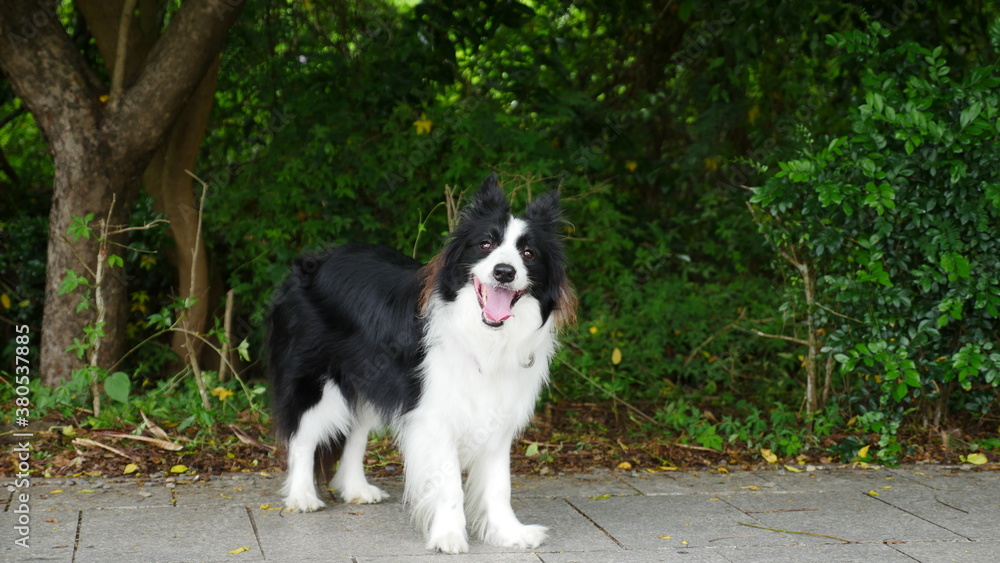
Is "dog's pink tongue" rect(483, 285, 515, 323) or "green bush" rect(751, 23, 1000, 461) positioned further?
"green bush" rect(751, 23, 1000, 461)

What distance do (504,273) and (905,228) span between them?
293cm

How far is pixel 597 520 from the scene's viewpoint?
4449mm

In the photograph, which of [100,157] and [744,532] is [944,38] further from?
[100,157]

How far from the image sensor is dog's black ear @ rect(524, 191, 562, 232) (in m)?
4.22

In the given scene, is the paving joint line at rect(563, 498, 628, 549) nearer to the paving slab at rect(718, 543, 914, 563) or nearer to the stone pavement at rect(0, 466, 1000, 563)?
the stone pavement at rect(0, 466, 1000, 563)

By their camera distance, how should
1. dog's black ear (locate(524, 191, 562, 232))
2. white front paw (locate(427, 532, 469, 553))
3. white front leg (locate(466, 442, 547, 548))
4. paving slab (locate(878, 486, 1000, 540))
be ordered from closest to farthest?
white front paw (locate(427, 532, 469, 553)) → white front leg (locate(466, 442, 547, 548)) → dog's black ear (locate(524, 191, 562, 232)) → paving slab (locate(878, 486, 1000, 540))

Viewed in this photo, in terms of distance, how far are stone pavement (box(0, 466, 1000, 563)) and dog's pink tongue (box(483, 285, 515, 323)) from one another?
98 centimetres

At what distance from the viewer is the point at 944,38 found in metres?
7.92

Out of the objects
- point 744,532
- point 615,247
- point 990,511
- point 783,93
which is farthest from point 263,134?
point 990,511

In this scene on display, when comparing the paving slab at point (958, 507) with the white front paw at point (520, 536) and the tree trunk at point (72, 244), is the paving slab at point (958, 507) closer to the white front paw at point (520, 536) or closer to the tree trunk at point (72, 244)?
the white front paw at point (520, 536)

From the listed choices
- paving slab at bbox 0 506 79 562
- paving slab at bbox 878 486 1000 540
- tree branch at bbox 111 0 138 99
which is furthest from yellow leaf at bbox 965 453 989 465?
tree branch at bbox 111 0 138 99

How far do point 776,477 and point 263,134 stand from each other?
5310 mm

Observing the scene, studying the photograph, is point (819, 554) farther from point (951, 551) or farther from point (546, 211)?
point (546, 211)

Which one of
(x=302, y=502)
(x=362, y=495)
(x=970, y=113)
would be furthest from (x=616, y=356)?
(x=302, y=502)
